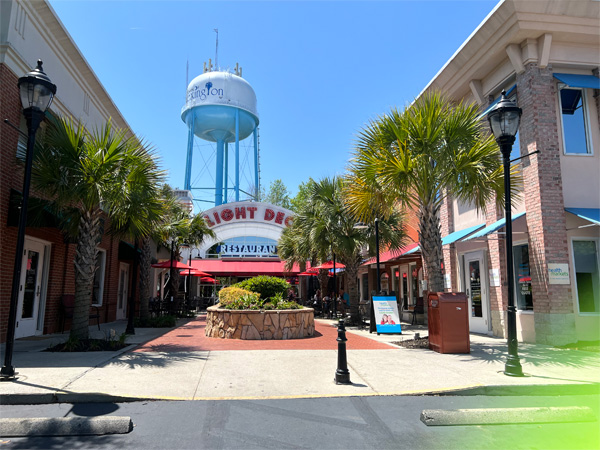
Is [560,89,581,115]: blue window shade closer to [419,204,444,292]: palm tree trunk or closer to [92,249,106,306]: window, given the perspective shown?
[419,204,444,292]: palm tree trunk

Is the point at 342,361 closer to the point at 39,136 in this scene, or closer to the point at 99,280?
the point at 39,136

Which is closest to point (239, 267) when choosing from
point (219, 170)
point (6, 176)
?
point (219, 170)

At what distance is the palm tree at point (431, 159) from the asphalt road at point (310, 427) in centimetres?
473

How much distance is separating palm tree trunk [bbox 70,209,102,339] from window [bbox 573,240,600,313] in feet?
37.9

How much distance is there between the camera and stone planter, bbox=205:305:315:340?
11.2 metres

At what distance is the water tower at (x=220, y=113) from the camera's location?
3800 cm

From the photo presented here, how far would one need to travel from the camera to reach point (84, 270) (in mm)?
9062

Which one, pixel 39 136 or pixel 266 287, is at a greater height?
pixel 39 136

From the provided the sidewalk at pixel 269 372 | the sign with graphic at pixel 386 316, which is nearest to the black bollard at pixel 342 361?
the sidewalk at pixel 269 372

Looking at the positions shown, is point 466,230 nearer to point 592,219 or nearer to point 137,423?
point 592,219

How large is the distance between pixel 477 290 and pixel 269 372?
29.3 feet

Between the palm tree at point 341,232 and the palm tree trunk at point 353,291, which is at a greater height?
the palm tree at point 341,232

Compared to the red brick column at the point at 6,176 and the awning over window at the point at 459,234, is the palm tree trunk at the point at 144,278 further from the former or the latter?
the awning over window at the point at 459,234

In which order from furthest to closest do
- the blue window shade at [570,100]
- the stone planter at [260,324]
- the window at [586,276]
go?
the blue window shade at [570,100], the stone planter at [260,324], the window at [586,276]
